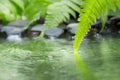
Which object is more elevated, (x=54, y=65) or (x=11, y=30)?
(x=54, y=65)

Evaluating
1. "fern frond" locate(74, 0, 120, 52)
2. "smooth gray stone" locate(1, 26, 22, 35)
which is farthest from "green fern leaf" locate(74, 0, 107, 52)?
"smooth gray stone" locate(1, 26, 22, 35)

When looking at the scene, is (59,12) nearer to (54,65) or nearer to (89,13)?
(89,13)

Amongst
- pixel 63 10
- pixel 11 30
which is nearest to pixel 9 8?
pixel 63 10

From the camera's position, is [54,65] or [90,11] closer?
[90,11]

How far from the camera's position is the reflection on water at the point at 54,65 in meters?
0.42

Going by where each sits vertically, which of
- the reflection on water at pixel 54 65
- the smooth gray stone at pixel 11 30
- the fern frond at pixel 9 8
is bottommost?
the smooth gray stone at pixel 11 30

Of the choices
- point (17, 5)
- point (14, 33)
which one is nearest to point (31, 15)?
point (17, 5)

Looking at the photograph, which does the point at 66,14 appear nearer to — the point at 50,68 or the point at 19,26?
the point at 50,68

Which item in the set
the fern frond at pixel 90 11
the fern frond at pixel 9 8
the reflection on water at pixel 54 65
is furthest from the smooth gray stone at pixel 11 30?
the fern frond at pixel 90 11

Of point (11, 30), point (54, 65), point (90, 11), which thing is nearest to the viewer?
point (90, 11)

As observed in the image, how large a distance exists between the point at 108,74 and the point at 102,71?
0.02 m

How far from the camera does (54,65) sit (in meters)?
0.49

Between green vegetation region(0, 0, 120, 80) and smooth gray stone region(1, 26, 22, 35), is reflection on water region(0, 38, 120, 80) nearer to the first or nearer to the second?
green vegetation region(0, 0, 120, 80)

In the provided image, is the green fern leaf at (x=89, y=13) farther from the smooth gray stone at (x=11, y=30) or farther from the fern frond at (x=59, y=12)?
the smooth gray stone at (x=11, y=30)
